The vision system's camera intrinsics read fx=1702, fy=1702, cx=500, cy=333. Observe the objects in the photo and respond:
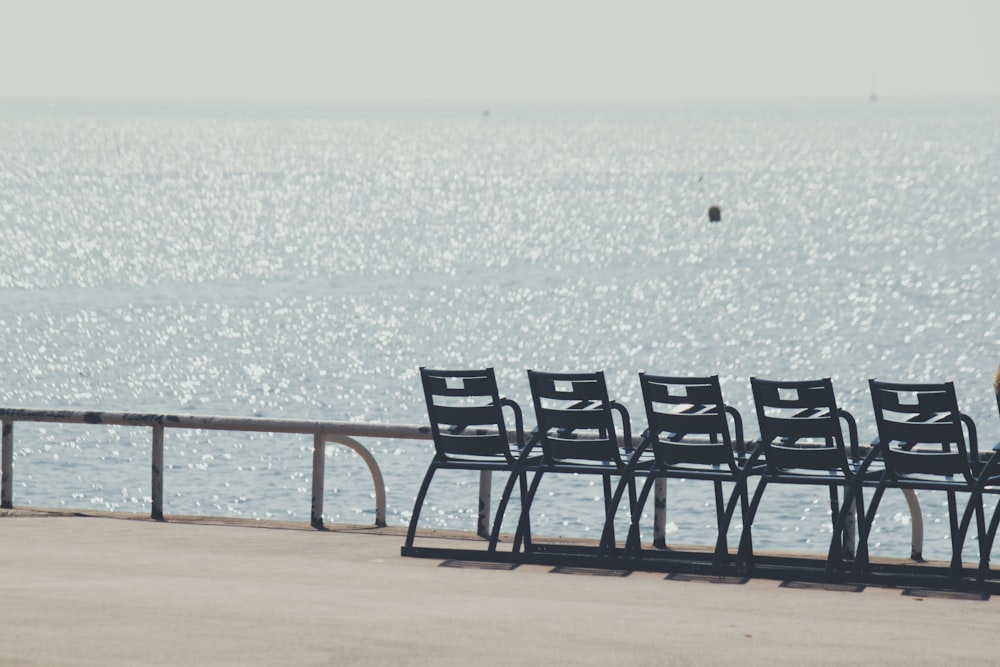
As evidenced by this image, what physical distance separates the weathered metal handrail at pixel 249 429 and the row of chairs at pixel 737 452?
0.91 metres

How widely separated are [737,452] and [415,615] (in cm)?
299

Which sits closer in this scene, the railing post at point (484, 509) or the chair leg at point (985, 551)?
the chair leg at point (985, 551)

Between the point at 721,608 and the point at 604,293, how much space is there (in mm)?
60370

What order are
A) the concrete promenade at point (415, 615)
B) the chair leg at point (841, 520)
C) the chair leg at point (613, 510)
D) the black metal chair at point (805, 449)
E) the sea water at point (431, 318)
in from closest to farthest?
1. the concrete promenade at point (415, 615)
2. the chair leg at point (841, 520)
3. the black metal chair at point (805, 449)
4. the chair leg at point (613, 510)
5. the sea water at point (431, 318)

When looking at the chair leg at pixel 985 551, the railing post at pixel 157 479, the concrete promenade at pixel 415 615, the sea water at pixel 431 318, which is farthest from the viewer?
the sea water at pixel 431 318

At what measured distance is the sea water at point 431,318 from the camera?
2855 centimetres

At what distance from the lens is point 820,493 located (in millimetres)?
27578

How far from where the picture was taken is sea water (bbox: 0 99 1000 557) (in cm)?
2855

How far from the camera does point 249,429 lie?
35.2 feet

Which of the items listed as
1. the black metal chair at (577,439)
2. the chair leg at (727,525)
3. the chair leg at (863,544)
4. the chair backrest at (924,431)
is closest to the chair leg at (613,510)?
the black metal chair at (577,439)

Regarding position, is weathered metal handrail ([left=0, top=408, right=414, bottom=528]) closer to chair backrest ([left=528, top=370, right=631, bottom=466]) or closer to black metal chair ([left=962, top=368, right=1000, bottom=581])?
chair backrest ([left=528, top=370, right=631, bottom=466])

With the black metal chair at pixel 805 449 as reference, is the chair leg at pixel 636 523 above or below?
below

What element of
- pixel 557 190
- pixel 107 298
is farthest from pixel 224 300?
pixel 557 190

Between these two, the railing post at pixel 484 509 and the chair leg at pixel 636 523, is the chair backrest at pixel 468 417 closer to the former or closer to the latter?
the railing post at pixel 484 509
